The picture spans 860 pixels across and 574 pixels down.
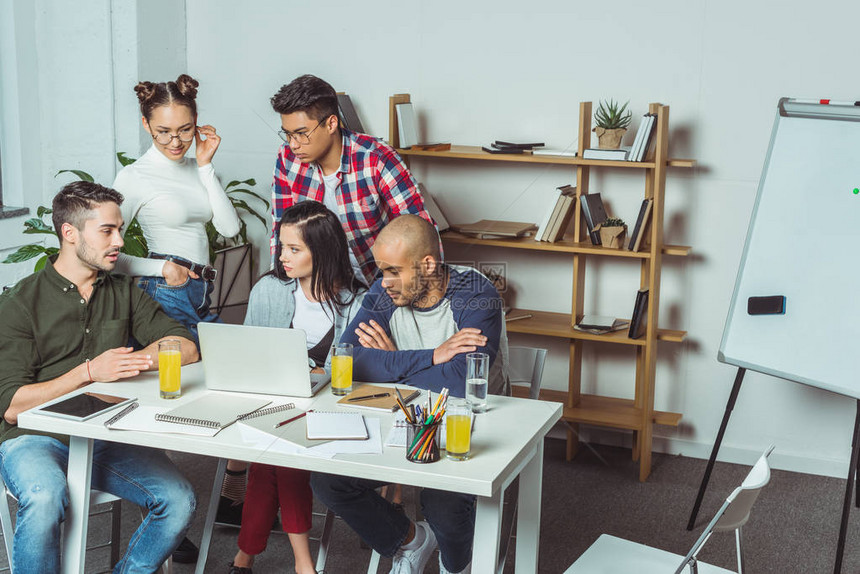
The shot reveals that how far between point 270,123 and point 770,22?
2.36 m

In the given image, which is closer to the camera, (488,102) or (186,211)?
(186,211)

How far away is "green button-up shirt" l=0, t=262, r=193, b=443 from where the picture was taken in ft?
8.20

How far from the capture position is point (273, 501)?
273cm

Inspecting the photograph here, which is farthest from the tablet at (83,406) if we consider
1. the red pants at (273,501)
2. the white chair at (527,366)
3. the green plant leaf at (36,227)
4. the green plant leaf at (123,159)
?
the green plant leaf at (123,159)

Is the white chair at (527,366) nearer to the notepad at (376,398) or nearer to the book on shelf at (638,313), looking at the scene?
the notepad at (376,398)

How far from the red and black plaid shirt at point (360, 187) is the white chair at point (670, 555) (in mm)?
1544

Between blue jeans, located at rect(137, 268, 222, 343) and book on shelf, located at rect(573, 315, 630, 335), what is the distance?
63.4 inches

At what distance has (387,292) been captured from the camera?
106 inches

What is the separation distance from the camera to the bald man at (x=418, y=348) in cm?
244

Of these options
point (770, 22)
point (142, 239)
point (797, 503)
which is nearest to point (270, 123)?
point (142, 239)

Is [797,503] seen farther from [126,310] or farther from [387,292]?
[126,310]

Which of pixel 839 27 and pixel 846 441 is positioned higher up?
pixel 839 27

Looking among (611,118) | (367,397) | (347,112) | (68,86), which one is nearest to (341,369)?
(367,397)

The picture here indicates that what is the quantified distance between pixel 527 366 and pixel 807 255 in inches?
41.7
